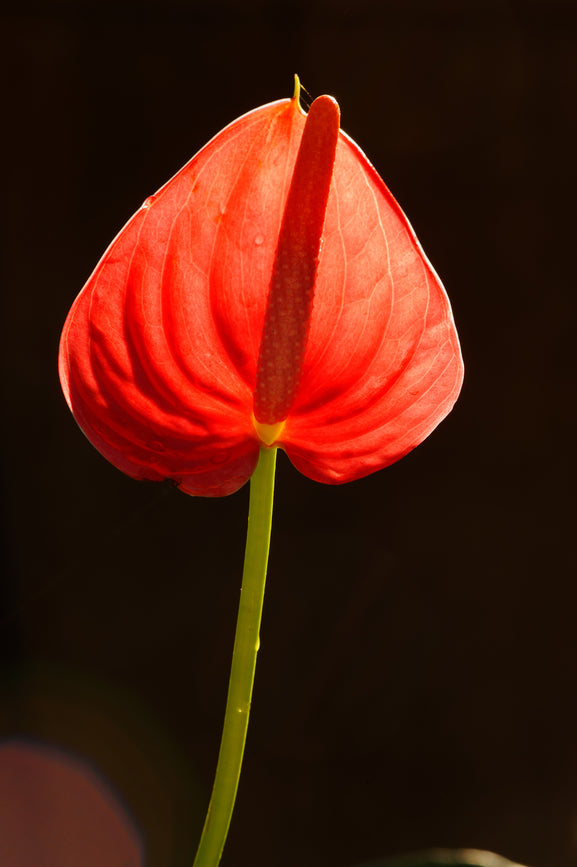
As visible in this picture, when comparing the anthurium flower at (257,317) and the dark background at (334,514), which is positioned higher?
the dark background at (334,514)

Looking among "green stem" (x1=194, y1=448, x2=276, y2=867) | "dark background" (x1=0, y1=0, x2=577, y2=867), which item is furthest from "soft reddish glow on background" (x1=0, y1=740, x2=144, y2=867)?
"green stem" (x1=194, y1=448, x2=276, y2=867)

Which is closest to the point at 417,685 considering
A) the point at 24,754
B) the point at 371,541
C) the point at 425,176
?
the point at 371,541

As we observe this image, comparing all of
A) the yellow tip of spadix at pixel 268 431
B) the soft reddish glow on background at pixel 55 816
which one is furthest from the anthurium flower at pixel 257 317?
the soft reddish glow on background at pixel 55 816

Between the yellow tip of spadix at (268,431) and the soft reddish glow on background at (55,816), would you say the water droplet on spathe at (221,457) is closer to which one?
the yellow tip of spadix at (268,431)

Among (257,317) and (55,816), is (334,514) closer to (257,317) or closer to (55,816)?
(55,816)

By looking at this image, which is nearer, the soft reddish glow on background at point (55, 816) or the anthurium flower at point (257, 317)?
the anthurium flower at point (257, 317)

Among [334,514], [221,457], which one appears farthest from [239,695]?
[334,514]

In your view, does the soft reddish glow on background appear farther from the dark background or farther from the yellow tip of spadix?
the yellow tip of spadix
